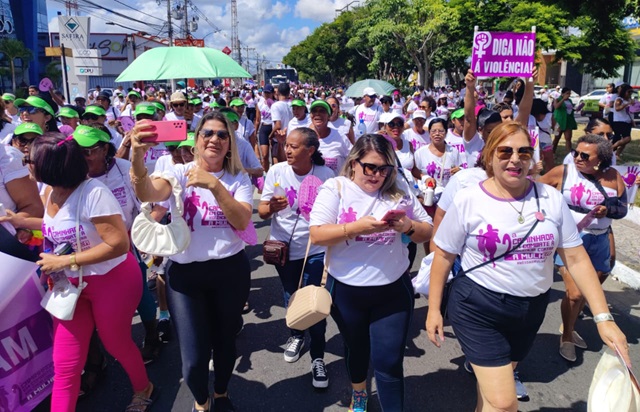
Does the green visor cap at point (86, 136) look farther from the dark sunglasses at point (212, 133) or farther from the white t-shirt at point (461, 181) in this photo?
the white t-shirt at point (461, 181)

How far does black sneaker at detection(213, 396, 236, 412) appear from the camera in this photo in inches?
120

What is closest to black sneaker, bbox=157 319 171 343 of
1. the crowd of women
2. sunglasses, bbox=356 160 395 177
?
the crowd of women

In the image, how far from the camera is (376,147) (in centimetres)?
266

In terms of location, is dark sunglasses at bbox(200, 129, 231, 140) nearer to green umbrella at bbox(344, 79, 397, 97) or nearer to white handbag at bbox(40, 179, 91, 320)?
white handbag at bbox(40, 179, 91, 320)

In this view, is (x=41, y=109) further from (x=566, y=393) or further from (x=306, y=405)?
(x=566, y=393)

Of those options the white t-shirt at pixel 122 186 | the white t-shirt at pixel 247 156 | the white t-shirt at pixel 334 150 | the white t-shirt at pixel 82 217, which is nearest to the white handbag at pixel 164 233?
the white t-shirt at pixel 82 217

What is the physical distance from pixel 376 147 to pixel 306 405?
6.04ft

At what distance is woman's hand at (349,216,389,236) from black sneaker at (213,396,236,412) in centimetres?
146

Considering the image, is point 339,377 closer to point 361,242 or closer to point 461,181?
point 361,242

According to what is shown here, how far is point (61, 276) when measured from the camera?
2.64 metres

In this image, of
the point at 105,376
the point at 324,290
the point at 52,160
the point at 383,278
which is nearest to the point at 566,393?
the point at 383,278

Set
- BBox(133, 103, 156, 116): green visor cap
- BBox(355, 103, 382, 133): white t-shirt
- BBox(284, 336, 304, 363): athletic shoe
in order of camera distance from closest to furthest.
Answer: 1. BBox(284, 336, 304, 363): athletic shoe
2. BBox(133, 103, 156, 116): green visor cap
3. BBox(355, 103, 382, 133): white t-shirt

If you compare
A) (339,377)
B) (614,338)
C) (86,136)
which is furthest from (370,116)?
(614,338)

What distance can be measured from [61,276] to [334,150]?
3212 millimetres
